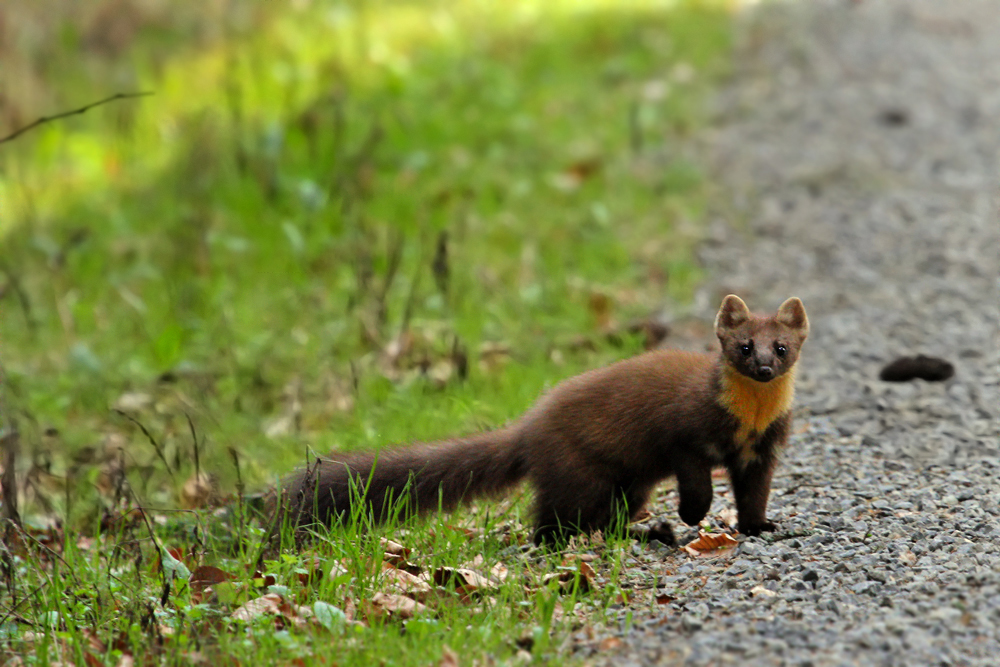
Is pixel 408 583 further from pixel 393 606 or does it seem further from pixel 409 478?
pixel 409 478

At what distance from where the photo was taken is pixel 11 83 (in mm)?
10242

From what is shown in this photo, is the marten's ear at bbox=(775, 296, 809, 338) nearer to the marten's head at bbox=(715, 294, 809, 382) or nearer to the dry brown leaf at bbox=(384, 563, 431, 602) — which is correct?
the marten's head at bbox=(715, 294, 809, 382)

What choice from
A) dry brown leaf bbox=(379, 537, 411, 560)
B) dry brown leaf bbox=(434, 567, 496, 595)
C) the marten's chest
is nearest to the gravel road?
the marten's chest

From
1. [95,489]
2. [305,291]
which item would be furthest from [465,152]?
[95,489]

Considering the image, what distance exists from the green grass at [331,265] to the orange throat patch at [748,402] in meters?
0.61

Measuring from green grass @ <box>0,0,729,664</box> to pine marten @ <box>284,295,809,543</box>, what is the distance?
16 cm

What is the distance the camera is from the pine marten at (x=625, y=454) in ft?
14.2

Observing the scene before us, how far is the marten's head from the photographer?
13.9 ft

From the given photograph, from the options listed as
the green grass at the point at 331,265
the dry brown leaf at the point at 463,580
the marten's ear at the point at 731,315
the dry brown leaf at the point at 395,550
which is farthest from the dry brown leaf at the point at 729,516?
the dry brown leaf at the point at 395,550

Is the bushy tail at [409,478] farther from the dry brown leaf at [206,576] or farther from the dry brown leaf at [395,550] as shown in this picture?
the dry brown leaf at [206,576]

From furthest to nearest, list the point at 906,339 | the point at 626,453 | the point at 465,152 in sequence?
the point at 465,152, the point at 906,339, the point at 626,453

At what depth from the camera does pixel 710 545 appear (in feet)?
14.2

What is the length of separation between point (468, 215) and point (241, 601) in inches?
199

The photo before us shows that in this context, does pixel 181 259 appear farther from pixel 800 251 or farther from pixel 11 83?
pixel 800 251
